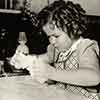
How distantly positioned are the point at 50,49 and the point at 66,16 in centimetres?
24

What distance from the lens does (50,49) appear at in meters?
1.27

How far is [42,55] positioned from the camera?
1.27 metres

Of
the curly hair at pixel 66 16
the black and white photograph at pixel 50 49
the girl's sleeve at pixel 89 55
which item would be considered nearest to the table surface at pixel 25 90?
the black and white photograph at pixel 50 49

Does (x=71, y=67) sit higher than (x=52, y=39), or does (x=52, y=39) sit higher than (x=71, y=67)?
(x=52, y=39)

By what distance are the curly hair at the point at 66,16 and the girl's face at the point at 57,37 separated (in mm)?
19

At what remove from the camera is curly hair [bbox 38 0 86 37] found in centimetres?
110

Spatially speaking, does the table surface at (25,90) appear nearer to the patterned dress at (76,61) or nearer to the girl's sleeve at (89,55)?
the patterned dress at (76,61)

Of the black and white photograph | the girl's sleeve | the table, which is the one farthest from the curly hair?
the table

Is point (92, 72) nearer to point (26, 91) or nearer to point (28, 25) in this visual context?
point (26, 91)

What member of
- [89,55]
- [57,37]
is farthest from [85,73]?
[57,37]

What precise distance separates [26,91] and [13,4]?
0.45m

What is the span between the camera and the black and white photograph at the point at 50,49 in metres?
1.03

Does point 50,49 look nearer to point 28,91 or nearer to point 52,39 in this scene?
point 52,39

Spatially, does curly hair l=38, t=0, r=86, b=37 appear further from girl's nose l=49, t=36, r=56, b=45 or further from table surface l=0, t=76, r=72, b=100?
table surface l=0, t=76, r=72, b=100
